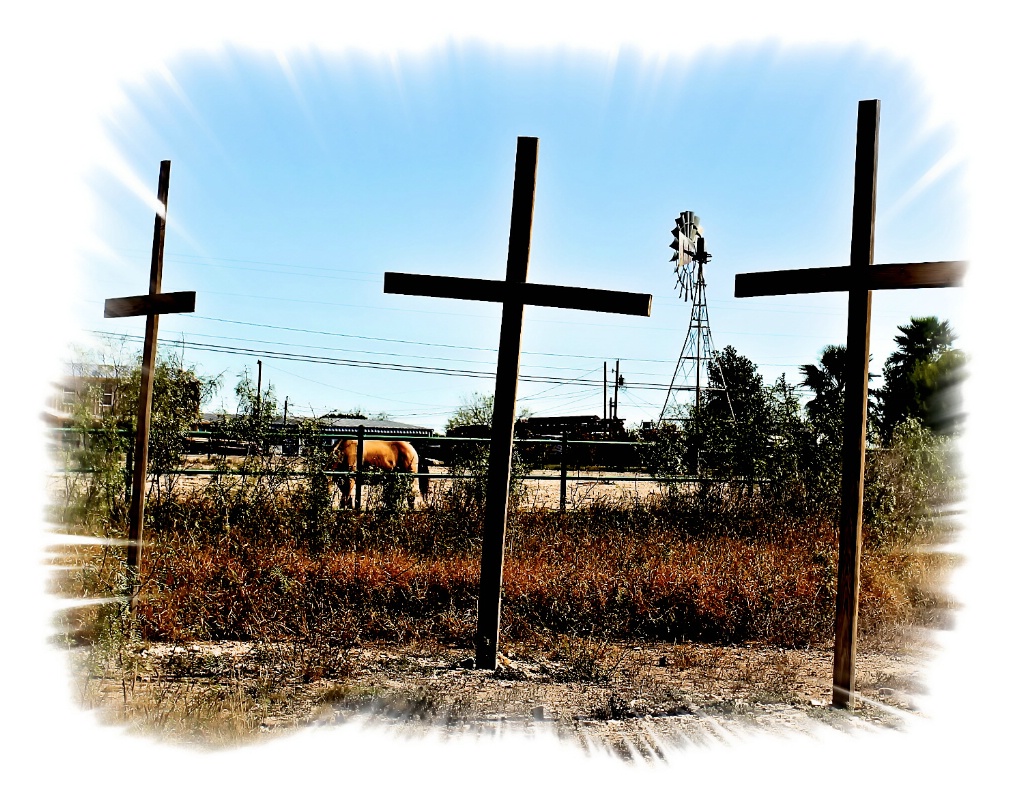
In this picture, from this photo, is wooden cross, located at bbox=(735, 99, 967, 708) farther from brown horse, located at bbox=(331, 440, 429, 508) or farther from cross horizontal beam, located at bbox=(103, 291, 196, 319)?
brown horse, located at bbox=(331, 440, 429, 508)

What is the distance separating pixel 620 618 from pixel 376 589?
80.9 inches

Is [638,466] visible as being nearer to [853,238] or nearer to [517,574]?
[517,574]

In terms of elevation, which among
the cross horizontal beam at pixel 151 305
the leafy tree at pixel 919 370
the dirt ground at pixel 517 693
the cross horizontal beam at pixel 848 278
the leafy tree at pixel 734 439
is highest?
the leafy tree at pixel 919 370

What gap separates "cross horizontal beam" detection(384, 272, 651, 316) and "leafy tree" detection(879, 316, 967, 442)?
51.6ft

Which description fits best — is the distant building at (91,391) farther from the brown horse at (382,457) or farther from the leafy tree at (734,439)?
the leafy tree at (734,439)

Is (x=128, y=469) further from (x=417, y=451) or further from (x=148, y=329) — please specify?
(x=148, y=329)

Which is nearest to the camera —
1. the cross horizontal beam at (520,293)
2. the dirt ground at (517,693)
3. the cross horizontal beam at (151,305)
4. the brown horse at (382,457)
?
the dirt ground at (517,693)

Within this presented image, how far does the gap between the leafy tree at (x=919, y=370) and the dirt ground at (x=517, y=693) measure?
50.4ft

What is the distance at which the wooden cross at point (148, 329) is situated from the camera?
646 centimetres

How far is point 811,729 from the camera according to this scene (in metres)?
4.54

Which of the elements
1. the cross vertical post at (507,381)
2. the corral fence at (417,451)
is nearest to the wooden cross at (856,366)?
the cross vertical post at (507,381)

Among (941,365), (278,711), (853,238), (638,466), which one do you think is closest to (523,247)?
(853,238)

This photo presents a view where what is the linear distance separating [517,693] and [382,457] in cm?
743

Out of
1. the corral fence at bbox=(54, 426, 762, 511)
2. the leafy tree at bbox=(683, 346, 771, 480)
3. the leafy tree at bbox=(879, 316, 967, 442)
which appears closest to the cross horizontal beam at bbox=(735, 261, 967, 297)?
the corral fence at bbox=(54, 426, 762, 511)
